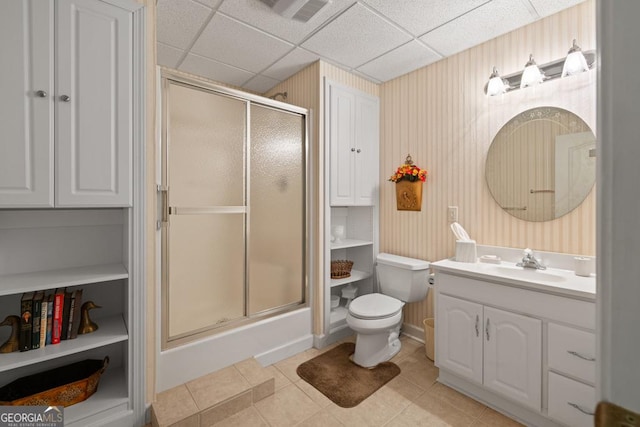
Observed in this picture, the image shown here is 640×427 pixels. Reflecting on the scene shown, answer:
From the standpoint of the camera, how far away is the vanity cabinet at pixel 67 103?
1269 millimetres

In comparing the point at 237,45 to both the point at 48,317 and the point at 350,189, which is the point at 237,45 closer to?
the point at 350,189

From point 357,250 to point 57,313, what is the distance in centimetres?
241

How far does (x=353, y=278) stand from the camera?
2797mm

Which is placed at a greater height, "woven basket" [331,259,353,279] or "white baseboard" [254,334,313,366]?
"woven basket" [331,259,353,279]

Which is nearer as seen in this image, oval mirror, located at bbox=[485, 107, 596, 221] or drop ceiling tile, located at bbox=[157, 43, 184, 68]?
oval mirror, located at bbox=[485, 107, 596, 221]

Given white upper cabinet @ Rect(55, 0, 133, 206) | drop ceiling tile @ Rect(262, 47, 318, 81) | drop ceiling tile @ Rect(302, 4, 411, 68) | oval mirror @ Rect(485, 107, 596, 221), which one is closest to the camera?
white upper cabinet @ Rect(55, 0, 133, 206)

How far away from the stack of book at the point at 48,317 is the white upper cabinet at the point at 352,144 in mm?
1913

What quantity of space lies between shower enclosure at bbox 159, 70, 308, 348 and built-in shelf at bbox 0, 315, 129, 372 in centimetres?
27

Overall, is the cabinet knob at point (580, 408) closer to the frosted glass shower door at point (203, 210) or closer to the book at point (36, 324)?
the frosted glass shower door at point (203, 210)

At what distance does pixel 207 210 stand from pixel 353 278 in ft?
5.06

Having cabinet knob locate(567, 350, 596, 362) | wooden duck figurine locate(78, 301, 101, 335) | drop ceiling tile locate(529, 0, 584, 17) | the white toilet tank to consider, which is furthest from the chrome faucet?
wooden duck figurine locate(78, 301, 101, 335)

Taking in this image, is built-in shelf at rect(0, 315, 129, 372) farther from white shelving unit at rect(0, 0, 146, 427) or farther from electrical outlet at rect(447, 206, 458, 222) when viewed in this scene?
electrical outlet at rect(447, 206, 458, 222)

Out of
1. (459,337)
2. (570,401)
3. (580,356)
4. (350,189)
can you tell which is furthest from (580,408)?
(350,189)

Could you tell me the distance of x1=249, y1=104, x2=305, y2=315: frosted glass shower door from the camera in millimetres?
2248
